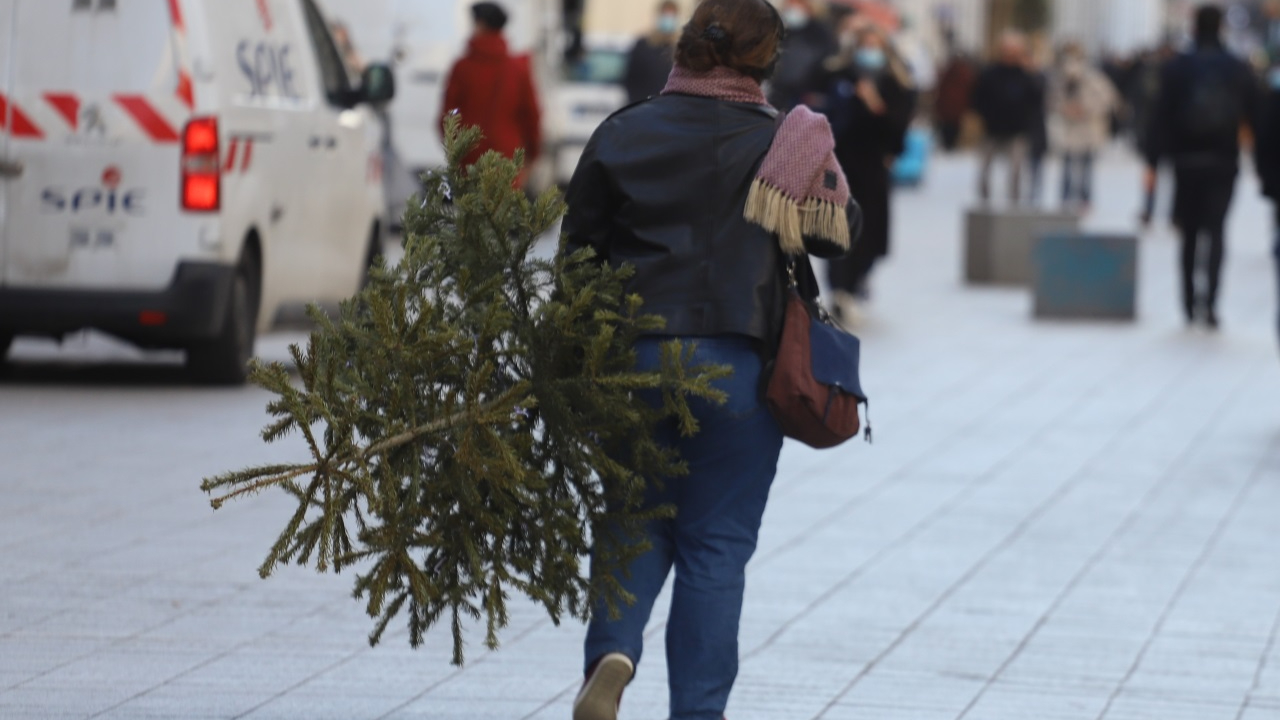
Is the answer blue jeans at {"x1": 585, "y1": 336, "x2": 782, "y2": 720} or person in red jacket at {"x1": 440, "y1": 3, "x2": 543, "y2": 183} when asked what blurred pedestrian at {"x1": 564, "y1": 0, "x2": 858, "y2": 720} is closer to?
blue jeans at {"x1": 585, "y1": 336, "x2": 782, "y2": 720}

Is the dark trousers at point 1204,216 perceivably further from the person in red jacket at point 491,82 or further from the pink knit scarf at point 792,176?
the pink knit scarf at point 792,176

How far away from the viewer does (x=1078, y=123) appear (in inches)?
1047

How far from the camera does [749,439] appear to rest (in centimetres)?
484

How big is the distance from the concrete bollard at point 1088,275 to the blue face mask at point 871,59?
5.04ft

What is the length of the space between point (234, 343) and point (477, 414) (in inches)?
259

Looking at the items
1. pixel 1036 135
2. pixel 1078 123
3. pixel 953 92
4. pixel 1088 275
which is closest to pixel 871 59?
pixel 1088 275

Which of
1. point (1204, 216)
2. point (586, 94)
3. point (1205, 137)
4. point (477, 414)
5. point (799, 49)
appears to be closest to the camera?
point (477, 414)

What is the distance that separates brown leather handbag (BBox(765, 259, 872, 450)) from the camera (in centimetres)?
475

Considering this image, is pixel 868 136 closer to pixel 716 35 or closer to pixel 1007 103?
pixel 716 35

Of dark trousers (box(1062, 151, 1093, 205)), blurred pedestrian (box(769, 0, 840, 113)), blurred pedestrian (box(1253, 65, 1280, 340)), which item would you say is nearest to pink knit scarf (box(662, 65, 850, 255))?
blurred pedestrian (box(1253, 65, 1280, 340))

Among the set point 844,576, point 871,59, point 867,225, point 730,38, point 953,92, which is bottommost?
point 953,92

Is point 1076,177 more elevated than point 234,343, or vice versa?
point 234,343

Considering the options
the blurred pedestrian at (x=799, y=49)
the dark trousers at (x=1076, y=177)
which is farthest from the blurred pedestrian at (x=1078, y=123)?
the blurred pedestrian at (x=799, y=49)

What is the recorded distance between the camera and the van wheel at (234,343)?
35.4 feet
